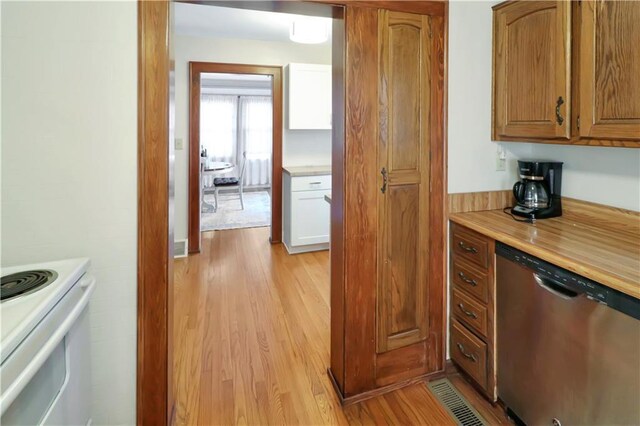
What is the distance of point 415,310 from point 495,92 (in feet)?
4.24

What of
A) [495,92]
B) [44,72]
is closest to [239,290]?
[44,72]

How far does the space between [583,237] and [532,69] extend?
2.77ft

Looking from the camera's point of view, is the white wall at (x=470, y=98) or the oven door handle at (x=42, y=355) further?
the white wall at (x=470, y=98)

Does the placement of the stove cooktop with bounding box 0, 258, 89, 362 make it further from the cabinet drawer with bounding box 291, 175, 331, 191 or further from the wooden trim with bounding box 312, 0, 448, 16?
the cabinet drawer with bounding box 291, 175, 331, 191

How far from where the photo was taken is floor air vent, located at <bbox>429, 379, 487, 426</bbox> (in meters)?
1.73

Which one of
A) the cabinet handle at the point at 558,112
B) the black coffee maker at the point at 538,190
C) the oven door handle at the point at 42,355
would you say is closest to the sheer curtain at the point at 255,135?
the black coffee maker at the point at 538,190

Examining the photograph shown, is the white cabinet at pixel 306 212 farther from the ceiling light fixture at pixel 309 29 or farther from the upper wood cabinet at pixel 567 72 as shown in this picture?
the upper wood cabinet at pixel 567 72

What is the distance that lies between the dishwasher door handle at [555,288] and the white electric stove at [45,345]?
1651 millimetres

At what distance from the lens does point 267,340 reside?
2.43m

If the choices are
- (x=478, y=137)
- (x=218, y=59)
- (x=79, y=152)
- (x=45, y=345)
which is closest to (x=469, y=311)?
(x=478, y=137)

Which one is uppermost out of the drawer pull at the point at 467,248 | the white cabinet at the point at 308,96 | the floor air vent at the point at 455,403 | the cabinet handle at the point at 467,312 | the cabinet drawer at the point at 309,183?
the white cabinet at the point at 308,96

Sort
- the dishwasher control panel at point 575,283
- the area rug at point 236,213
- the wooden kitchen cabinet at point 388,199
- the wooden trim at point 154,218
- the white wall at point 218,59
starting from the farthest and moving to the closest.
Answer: the area rug at point 236,213 < the white wall at point 218,59 < the wooden kitchen cabinet at point 388,199 < the wooden trim at point 154,218 < the dishwasher control panel at point 575,283

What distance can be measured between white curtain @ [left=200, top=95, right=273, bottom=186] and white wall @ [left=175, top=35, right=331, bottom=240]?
3703 mm

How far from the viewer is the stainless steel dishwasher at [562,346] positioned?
3.82 feet
